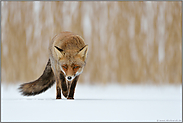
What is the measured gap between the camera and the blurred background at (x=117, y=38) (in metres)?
6.10

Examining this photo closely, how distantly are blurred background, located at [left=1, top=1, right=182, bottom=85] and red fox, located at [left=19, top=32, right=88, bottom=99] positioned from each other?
165 centimetres

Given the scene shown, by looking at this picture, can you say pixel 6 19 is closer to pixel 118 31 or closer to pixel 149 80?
pixel 118 31

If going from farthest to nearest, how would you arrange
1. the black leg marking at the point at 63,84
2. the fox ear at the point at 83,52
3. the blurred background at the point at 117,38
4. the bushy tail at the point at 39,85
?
1. the blurred background at the point at 117,38
2. the bushy tail at the point at 39,85
3. the black leg marking at the point at 63,84
4. the fox ear at the point at 83,52

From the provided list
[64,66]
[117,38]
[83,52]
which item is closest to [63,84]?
[64,66]

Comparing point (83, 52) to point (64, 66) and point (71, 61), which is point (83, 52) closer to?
point (71, 61)

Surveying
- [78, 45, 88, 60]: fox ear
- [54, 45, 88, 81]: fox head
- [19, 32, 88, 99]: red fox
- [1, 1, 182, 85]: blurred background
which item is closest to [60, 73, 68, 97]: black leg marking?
[19, 32, 88, 99]: red fox

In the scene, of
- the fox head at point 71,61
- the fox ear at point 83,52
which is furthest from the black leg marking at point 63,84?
the fox ear at point 83,52

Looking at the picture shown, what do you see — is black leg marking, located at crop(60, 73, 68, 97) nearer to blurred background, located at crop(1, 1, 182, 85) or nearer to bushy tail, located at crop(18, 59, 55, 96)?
bushy tail, located at crop(18, 59, 55, 96)

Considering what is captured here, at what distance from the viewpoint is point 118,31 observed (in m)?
6.25

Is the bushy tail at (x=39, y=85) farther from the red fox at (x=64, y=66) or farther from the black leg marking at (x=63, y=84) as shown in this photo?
the black leg marking at (x=63, y=84)

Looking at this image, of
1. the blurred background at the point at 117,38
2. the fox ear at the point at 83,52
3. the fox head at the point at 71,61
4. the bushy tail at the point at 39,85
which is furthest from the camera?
the blurred background at the point at 117,38

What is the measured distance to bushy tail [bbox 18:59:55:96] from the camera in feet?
14.4

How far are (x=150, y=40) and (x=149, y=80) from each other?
43.1 inches

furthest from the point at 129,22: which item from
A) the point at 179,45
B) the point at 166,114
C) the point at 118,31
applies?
the point at 166,114
